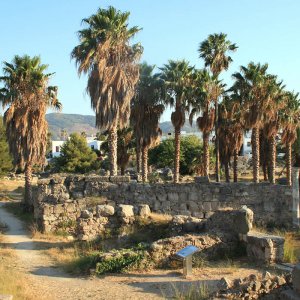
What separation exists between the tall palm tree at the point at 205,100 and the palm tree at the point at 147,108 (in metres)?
2.47

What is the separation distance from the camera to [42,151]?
2750cm

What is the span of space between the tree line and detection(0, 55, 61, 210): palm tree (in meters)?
Answer: 0.06

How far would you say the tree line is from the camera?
1025 inches

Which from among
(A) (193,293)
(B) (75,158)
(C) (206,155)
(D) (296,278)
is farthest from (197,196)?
(B) (75,158)

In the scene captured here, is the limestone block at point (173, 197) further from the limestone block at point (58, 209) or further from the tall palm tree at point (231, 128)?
the tall palm tree at point (231, 128)

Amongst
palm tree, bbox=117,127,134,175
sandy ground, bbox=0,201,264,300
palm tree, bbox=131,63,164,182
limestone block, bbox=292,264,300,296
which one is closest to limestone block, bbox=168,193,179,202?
palm tree, bbox=131,63,164,182

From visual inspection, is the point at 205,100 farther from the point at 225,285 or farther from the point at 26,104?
the point at 225,285

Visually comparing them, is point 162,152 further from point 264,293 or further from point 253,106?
point 264,293

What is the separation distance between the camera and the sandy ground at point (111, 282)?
9.95 metres

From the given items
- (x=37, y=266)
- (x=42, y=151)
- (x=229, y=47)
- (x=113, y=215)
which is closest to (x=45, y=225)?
(x=113, y=215)

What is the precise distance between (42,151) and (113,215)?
1254 centimetres

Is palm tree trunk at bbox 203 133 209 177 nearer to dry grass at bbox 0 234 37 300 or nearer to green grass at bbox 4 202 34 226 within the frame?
green grass at bbox 4 202 34 226

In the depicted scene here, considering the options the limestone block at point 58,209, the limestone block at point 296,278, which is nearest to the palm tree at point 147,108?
the limestone block at point 58,209

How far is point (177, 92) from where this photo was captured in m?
30.3
